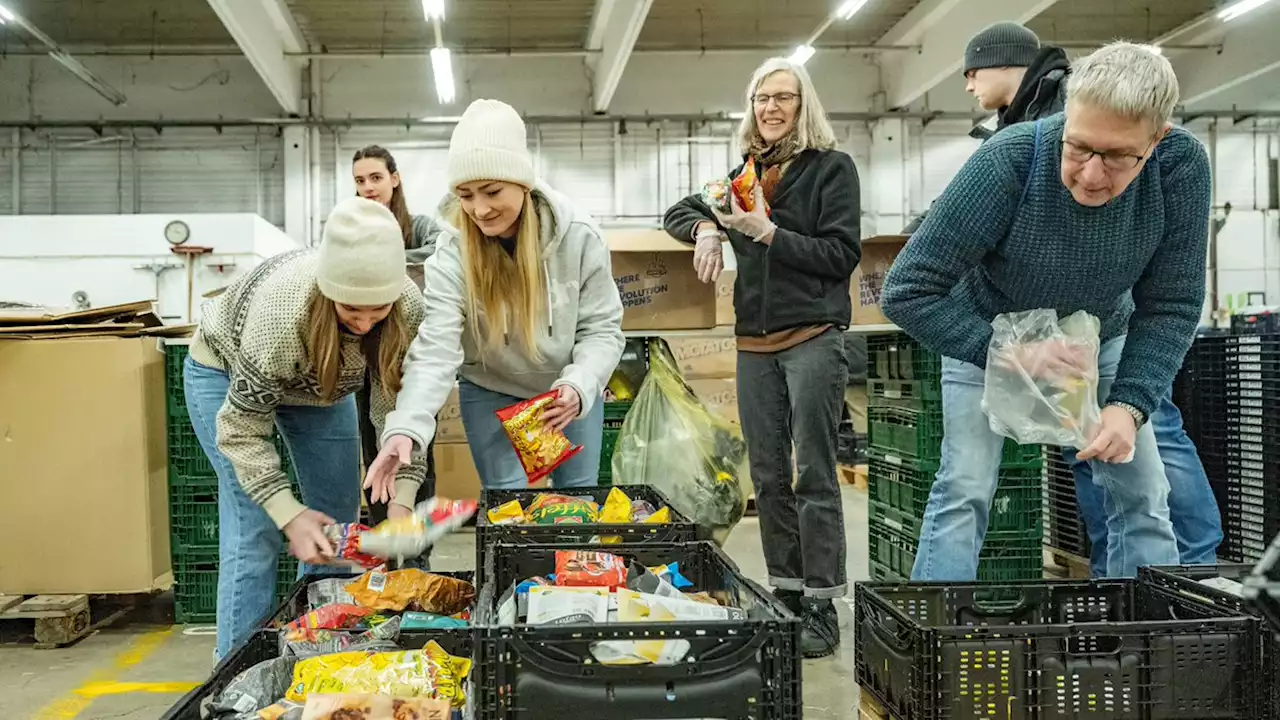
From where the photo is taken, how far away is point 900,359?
3.19 metres

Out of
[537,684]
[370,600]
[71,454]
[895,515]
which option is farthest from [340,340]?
[895,515]

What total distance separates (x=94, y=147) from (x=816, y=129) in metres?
9.30

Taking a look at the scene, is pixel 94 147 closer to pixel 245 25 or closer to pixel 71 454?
pixel 245 25

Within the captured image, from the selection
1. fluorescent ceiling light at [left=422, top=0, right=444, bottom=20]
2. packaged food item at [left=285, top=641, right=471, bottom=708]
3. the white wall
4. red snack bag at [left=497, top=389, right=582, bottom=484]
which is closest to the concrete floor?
red snack bag at [left=497, top=389, right=582, bottom=484]

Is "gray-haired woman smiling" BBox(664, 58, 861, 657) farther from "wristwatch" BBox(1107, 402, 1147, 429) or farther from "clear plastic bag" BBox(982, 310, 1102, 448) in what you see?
"wristwatch" BBox(1107, 402, 1147, 429)

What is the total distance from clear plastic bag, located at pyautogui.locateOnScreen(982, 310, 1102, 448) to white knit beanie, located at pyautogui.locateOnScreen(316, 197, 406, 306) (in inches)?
42.2

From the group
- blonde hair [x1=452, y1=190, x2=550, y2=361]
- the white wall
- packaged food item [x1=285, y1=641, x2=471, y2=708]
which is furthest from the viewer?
the white wall

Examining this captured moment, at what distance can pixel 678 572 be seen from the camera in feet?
5.10

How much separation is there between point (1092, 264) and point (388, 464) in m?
1.28

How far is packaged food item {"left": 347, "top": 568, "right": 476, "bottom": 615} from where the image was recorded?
5.41 ft

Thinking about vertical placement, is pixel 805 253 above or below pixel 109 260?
below

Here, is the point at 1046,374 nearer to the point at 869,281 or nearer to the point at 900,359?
the point at 900,359

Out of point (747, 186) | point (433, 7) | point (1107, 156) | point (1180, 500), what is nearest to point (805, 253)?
point (747, 186)

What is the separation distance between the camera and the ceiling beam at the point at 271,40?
739cm
